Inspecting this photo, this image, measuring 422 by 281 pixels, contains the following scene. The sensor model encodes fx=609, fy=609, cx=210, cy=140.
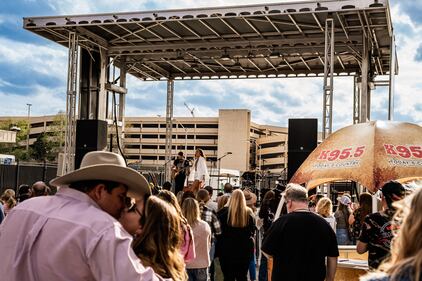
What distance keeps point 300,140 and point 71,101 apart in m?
7.62

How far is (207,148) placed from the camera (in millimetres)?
126625

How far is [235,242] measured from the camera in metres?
8.66

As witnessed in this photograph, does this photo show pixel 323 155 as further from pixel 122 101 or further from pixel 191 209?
pixel 122 101

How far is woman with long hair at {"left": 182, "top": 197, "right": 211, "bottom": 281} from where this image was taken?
7276mm

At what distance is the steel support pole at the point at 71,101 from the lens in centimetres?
1970

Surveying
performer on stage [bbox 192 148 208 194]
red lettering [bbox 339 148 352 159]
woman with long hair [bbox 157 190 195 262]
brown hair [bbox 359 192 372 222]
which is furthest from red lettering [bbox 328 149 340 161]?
performer on stage [bbox 192 148 208 194]

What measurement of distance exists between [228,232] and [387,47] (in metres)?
15.3

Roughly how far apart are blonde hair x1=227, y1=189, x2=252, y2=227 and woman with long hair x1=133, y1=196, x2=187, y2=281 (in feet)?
15.3

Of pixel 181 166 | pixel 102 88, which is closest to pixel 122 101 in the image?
pixel 102 88

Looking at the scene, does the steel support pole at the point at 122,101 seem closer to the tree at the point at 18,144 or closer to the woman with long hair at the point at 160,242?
the woman with long hair at the point at 160,242

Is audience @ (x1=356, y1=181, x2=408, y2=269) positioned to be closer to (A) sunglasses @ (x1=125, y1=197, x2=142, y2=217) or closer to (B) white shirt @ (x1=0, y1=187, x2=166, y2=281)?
(A) sunglasses @ (x1=125, y1=197, x2=142, y2=217)

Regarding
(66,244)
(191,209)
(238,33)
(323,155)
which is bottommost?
(191,209)

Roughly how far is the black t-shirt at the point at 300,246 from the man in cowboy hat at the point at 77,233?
310 centimetres

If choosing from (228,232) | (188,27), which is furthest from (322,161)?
(188,27)
